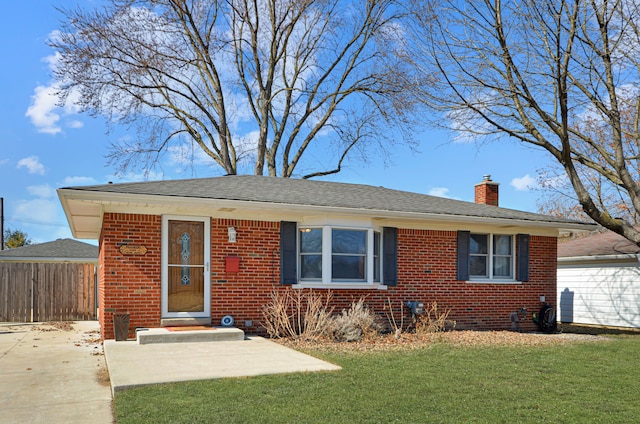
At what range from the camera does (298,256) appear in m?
12.1

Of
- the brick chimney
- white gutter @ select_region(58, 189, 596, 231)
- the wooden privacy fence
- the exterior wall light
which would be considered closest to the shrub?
white gutter @ select_region(58, 189, 596, 231)

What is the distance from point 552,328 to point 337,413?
1064 cm

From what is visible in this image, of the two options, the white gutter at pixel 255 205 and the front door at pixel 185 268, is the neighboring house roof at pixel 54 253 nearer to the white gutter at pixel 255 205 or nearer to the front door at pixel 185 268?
the white gutter at pixel 255 205

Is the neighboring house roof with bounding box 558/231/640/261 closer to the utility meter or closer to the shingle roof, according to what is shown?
the shingle roof

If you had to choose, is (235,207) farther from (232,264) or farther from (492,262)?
(492,262)

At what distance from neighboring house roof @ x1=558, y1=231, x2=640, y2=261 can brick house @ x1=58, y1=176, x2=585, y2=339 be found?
316cm

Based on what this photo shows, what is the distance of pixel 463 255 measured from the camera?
44.5ft

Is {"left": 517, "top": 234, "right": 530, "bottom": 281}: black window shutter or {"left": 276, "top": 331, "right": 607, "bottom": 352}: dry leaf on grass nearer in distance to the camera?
{"left": 276, "top": 331, "right": 607, "bottom": 352}: dry leaf on grass

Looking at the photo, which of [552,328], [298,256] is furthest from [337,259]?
[552,328]

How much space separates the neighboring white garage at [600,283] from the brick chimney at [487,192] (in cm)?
374

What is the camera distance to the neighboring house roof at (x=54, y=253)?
23.7 m

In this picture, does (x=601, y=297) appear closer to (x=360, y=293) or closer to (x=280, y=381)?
(x=360, y=293)

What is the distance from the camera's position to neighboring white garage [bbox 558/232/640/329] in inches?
648

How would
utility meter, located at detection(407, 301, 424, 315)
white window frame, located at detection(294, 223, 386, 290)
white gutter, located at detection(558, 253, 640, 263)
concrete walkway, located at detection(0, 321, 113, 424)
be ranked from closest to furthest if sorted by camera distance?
concrete walkway, located at detection(0, 321, 113, 424) < white window frame, located at detection(294, 223, 386, 290) < utility meter, located at detection(407, 301, 424, 315) < white gutter, located at detection(558, 253, 640, 263)
